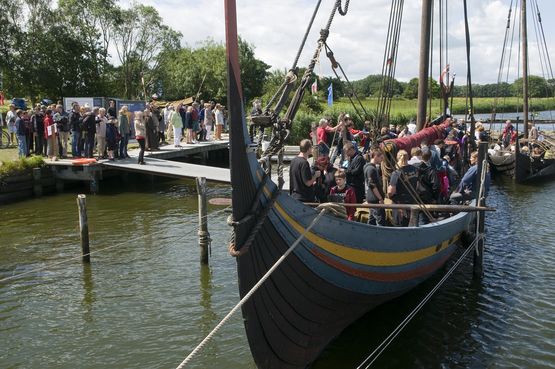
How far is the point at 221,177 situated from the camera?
55.8 ft

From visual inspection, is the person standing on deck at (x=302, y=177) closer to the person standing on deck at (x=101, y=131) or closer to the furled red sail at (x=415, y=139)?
A: the furled red sail at (x=415, y=139)

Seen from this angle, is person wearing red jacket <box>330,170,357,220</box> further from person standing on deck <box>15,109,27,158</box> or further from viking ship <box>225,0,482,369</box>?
person standing on deck <box>15,109,27,158</box>

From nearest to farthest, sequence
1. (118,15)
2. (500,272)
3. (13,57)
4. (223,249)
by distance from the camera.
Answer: (500,272)
(223,249)
(13,57)
(118,15)

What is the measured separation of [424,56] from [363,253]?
799cm

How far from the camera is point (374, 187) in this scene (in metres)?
8.19

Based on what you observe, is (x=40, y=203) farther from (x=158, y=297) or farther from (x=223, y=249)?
(x=158, y=297)

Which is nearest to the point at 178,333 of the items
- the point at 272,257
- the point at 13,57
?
the point at 272,257

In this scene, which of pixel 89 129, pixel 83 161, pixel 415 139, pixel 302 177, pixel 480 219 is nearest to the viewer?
pixel 302 177

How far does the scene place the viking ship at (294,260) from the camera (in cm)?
464

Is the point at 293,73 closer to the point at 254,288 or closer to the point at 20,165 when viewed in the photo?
the point at 254,288

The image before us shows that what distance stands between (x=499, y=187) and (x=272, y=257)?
19204 mm

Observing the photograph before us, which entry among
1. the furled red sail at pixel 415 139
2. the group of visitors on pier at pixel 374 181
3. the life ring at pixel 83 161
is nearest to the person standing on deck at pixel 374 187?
the group of visitors on pier at pixel 374 181

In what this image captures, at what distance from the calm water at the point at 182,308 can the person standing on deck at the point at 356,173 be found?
1.87 meters

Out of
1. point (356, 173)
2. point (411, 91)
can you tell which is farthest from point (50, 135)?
point (411, 91)
